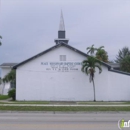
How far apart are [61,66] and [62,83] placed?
1921mm

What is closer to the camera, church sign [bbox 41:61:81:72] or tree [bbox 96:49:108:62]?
church sign [bbox 41:61:81:72]

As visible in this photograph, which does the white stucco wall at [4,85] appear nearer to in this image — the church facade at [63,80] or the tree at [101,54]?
the tree at [101,54]

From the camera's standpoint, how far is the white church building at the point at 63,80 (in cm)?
3503

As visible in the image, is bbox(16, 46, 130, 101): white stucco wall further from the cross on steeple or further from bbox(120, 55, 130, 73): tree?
bbox(120, 55, 130, 73): tree

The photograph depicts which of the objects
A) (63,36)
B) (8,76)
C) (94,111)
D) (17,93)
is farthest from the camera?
(8,76)

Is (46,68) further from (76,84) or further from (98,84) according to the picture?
(98,84)

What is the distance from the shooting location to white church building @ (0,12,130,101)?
1379 inches

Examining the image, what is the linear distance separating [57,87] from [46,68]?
8.11 feet

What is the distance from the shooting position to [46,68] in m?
35.3

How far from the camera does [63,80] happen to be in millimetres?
35219

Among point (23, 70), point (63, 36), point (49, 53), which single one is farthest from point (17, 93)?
point (63, 36)

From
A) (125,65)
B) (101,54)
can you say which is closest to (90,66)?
(101,54)
